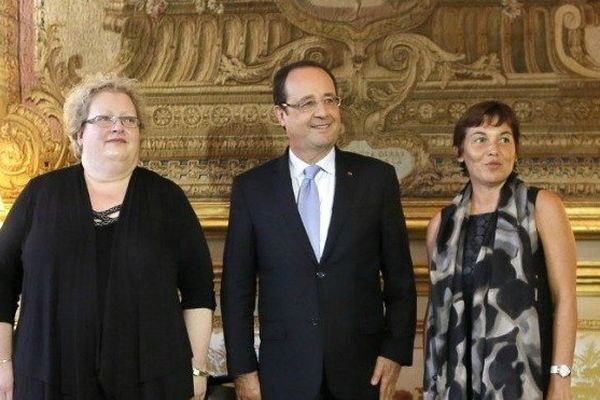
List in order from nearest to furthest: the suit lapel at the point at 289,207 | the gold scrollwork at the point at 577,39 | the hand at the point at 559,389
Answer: the hand at the point at 559,389
the suit lapel at the point at 289,207
the gold scrollwork at the point at 577,39

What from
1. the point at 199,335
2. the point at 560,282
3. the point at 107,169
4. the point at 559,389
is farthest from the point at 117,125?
the point at 559,389

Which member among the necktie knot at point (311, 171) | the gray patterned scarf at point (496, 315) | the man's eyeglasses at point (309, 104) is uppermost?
the man's eyeglasses at point (309, 104)

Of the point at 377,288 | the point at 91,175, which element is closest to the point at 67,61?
the point at 91,175

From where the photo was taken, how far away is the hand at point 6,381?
114 inches

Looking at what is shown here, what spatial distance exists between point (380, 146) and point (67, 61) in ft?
4.78

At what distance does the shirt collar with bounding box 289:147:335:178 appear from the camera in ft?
10.4

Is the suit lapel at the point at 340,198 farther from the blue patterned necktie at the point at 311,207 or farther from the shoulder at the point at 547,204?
the shoulder at the point at 547,204

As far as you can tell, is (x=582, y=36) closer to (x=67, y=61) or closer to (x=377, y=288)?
(x=377, y=288)

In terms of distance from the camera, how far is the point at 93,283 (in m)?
2.84

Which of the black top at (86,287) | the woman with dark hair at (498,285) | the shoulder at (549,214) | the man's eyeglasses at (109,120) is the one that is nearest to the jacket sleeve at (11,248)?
the black top at (86,287)

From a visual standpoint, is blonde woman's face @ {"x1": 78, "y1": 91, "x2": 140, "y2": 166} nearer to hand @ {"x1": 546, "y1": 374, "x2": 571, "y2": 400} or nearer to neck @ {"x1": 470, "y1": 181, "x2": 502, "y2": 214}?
neck @ {"x1": 470, "y1": 181, "x2": 502, "y2": 214}

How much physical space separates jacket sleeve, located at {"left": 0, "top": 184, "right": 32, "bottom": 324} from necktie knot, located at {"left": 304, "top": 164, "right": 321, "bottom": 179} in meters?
0.92

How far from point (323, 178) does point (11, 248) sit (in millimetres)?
1059

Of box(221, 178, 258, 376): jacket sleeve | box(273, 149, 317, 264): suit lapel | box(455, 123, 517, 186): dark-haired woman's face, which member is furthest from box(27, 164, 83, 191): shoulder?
box(455, 123, 517, 186): dark-haired woman's face
